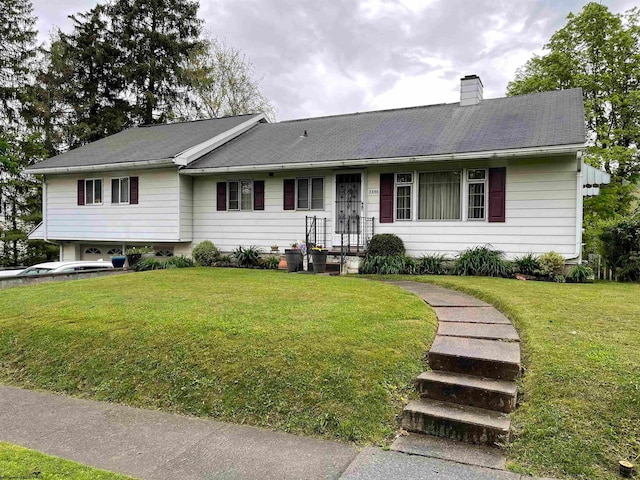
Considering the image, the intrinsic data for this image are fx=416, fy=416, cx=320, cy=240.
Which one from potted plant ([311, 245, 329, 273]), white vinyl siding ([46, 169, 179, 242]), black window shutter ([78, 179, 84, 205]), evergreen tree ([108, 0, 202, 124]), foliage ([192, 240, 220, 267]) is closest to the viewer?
potted plant ([311, 245, 329, 273])

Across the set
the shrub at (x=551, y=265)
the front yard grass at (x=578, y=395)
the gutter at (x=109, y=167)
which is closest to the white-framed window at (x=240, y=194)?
the gutter at (x=109, y=167)

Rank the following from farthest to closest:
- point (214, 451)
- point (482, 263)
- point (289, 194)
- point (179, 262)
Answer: point (179, 262) < point (289, 194) < point (482, 263) < point (214, 451)

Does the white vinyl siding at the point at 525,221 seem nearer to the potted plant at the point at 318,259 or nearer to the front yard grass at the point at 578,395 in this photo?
the potted plant at the point at 318,259

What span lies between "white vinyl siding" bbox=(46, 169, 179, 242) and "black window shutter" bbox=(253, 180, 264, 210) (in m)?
2.47

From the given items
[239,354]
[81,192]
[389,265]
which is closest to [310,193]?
[389,265]

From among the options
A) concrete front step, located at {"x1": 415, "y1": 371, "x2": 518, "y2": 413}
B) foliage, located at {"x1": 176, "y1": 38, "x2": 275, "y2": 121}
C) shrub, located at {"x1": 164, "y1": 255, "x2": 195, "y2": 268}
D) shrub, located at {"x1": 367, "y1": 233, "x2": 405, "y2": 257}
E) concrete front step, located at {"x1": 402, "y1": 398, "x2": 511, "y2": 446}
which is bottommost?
concrete front step, located at {"x1": 402, "y1": 398, "x2": 511, "y2": 446}

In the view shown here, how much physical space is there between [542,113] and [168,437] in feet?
38.7

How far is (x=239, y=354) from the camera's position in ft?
14.3

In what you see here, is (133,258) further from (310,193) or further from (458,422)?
(458,422)

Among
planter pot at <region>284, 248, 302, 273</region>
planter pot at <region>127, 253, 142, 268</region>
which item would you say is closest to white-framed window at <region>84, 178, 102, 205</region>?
planter pot at <region>127, 253, 142, 268</region>

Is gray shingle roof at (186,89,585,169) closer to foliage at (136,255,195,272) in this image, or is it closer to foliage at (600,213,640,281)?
foliage at (600,213,640,281)

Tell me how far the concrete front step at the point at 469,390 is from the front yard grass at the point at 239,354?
17 centimetres

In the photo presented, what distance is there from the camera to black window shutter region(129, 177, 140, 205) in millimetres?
13609

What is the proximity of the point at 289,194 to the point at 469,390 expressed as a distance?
9450mm
